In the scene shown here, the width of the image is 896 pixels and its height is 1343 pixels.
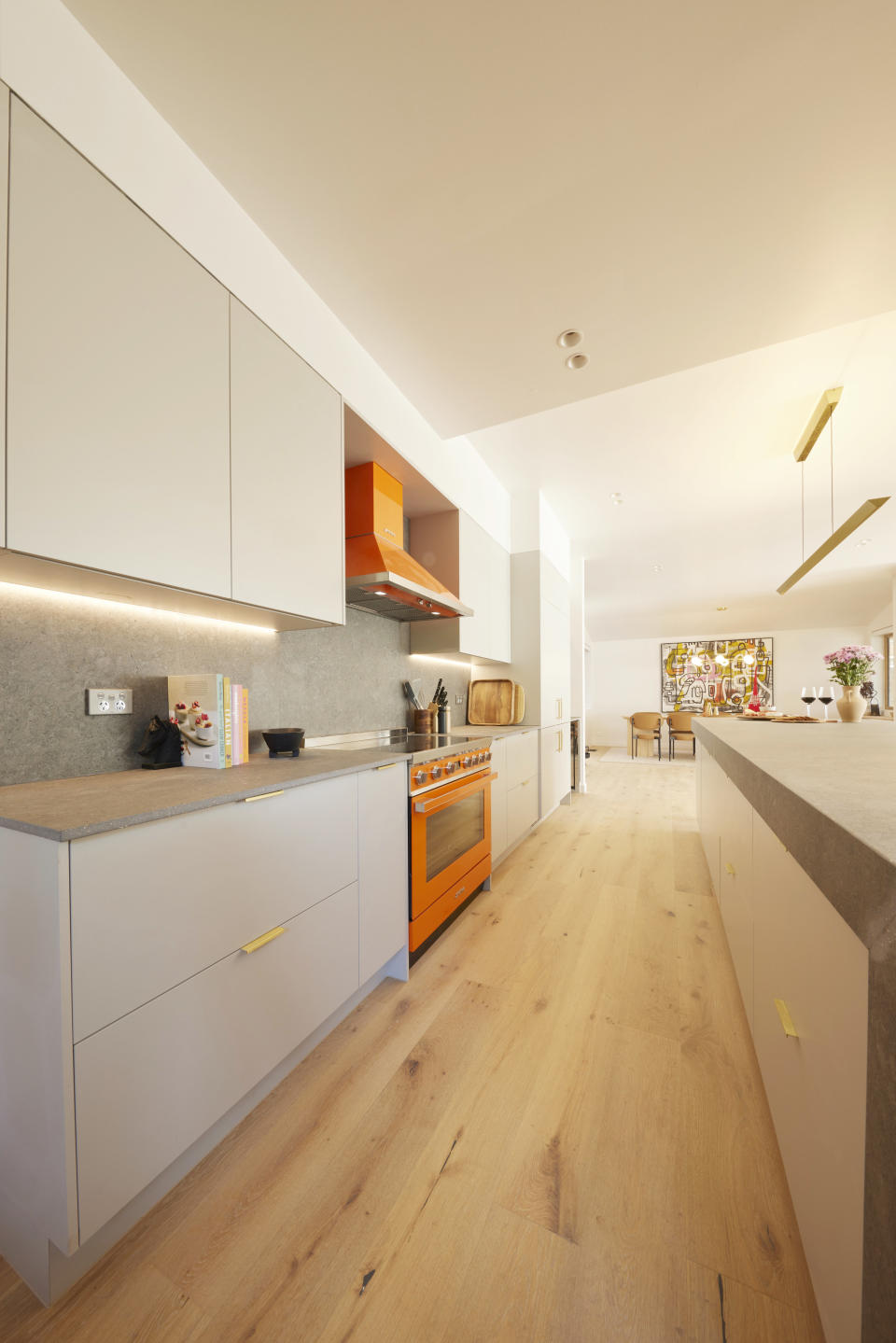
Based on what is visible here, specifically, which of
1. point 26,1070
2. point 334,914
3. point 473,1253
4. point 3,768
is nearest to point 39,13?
point 3,768

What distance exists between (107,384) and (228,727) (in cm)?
98

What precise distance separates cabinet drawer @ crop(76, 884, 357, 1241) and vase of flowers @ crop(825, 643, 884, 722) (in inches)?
122

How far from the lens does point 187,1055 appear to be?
1068mm

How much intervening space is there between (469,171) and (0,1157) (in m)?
2.58

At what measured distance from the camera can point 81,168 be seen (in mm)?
1127

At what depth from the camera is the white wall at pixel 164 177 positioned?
1.06 m

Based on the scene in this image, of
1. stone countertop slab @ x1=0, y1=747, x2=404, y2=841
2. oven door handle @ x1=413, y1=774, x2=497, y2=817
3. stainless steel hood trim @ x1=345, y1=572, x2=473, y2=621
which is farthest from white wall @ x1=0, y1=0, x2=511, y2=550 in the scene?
oven door handle @ x1=413, y1=774, x2=497, y2=817

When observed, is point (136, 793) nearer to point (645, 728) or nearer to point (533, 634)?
point (533, 634)

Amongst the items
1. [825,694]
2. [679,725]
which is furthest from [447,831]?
[679,725]

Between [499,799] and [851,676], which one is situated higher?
[851,676]

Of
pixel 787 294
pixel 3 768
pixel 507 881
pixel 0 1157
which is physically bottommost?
pixel 507 881

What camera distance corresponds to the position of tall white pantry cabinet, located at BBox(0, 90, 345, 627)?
103cm

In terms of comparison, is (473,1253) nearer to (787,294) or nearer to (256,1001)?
(256,1001)

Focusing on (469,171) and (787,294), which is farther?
(787,294)
